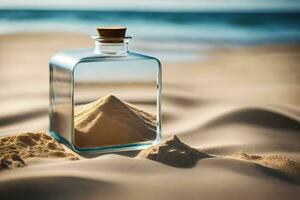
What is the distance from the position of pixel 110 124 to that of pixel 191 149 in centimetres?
18

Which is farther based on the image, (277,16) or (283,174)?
(277,16)

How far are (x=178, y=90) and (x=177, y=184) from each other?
821 millimetres

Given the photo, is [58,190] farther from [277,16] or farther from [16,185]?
[277,16]

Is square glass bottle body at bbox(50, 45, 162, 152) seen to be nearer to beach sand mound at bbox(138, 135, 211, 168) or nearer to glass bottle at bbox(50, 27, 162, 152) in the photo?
glass bottle at bbox(50, 27, 162, 152)

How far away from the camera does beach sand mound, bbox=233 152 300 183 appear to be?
0.92 metres

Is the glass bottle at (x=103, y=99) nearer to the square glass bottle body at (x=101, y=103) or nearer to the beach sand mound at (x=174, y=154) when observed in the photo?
the square glass bottle body at (x=101, y=103)

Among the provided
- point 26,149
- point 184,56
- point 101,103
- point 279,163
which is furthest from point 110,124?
point 184,56

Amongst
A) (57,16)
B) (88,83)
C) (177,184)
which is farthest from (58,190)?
(57,16)

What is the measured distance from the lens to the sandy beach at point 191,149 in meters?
0.82

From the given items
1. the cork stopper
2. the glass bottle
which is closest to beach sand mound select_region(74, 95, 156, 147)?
the glass bottle

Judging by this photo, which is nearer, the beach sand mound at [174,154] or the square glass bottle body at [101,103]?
the beach sand mound at [174,154]

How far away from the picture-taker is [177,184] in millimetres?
843

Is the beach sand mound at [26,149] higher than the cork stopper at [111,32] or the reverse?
the reverse

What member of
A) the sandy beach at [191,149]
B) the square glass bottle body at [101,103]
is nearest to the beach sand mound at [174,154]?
the sandy beach at [191,149]
